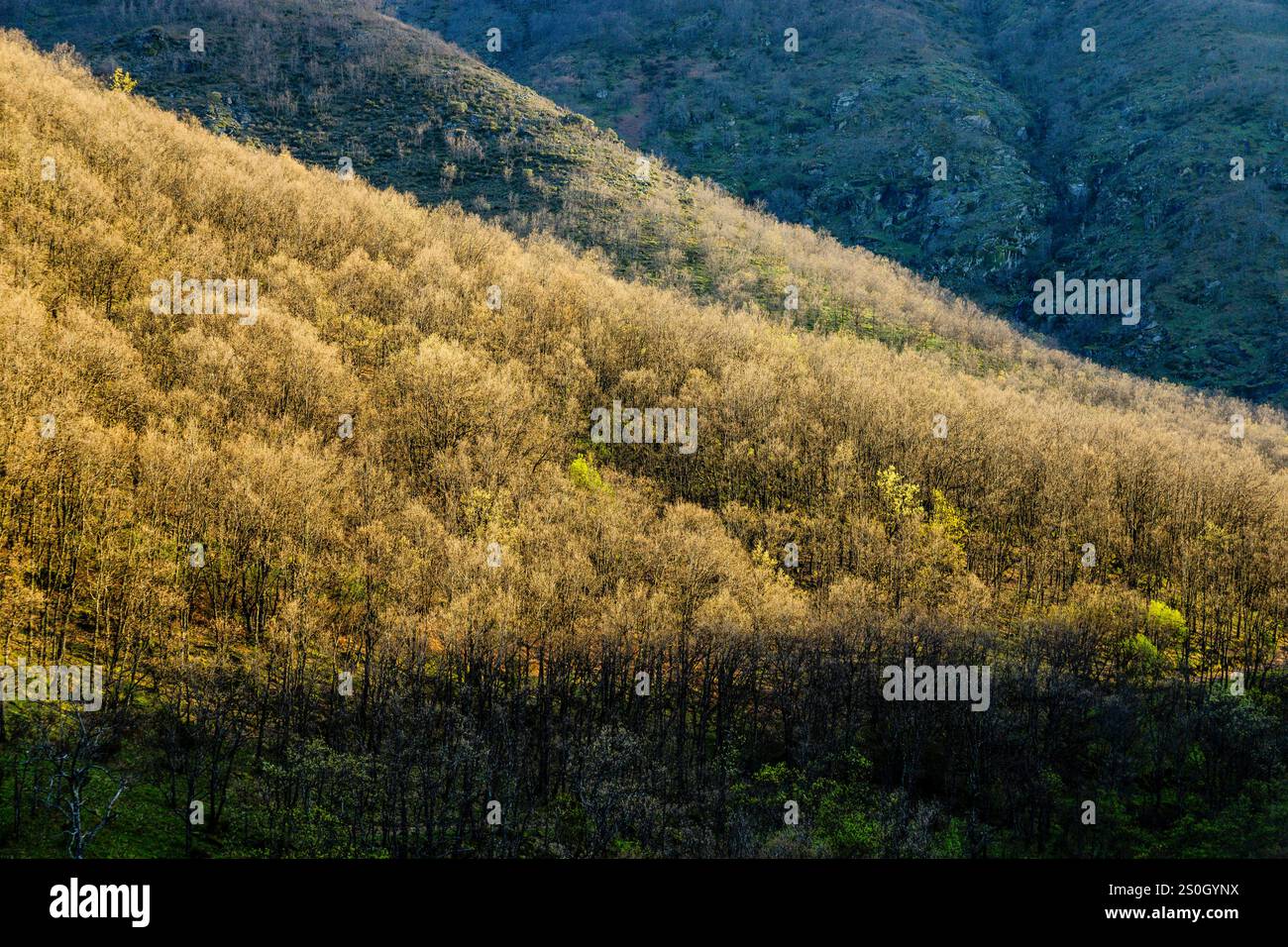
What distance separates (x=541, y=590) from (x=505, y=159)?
121 m

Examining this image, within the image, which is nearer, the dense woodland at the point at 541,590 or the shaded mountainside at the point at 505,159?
the dense woodland at the point at 541,590

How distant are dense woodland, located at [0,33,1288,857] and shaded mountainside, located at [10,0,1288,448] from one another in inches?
1510

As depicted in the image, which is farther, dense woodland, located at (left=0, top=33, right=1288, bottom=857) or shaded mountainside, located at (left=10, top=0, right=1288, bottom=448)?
shaded mountainside, located at (left=10, top=0, right=1288, bottom=448)

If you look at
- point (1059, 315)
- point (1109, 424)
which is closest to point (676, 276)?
point (1109, 424)

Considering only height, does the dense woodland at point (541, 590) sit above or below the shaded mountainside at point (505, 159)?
below

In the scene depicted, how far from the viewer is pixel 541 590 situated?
176 feet

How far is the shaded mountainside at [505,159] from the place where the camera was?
12888cm

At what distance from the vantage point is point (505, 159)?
154 metres

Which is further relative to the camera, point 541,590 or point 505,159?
point 505,159

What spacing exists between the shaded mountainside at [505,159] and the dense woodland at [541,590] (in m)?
38.3

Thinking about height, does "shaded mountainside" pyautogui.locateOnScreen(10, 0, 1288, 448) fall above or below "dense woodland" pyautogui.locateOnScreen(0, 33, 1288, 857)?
above

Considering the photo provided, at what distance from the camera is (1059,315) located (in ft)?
606

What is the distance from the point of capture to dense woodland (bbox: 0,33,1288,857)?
43219mm

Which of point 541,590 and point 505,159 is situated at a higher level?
point 505,159
